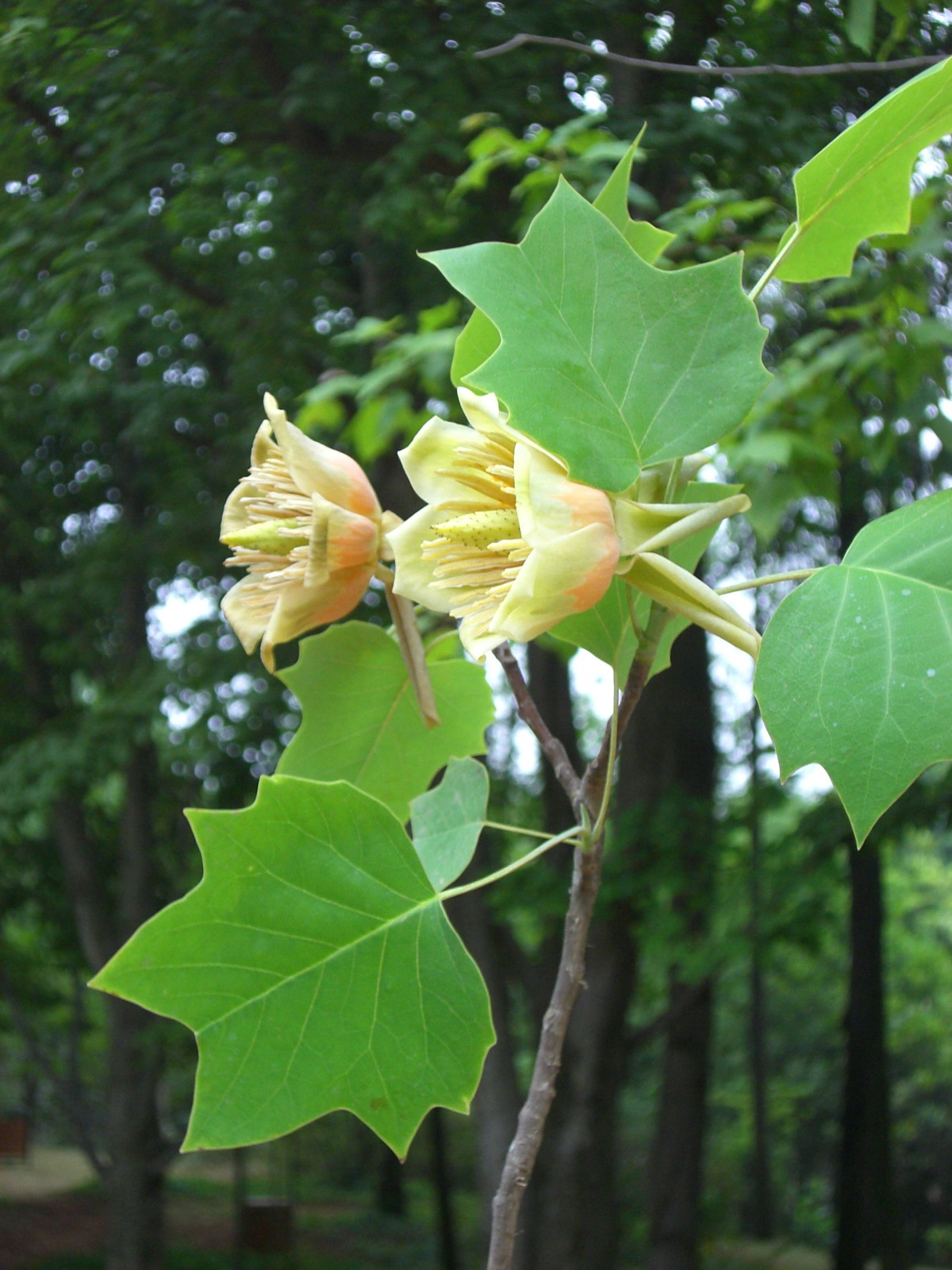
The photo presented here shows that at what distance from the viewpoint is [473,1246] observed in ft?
27.3

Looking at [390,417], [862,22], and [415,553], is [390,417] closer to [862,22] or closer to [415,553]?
[862,22]

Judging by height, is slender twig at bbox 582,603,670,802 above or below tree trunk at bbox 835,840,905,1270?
above

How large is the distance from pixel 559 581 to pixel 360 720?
24cm

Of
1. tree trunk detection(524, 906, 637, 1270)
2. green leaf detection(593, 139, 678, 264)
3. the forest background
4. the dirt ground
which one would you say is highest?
green leaf detection(593, 139, 678, 264)

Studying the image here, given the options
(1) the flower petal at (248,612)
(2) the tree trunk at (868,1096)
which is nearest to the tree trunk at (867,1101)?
(2) the tree trunk at (868,1096)

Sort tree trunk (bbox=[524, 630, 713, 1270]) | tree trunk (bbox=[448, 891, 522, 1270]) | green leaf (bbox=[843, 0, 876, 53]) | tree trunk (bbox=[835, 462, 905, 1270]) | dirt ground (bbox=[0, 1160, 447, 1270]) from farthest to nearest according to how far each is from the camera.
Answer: dirt ground (bbox=[0, 1160, 447, 1270]), tree trunk (bbox=[835, 462, 905, 1270]), tree trunk (bbox=[524, 630, 713, 1270]), tree trunk (bbox=[448, 891, 522, 1270]), green leaf (bbox=[843, 0, 876, 53])

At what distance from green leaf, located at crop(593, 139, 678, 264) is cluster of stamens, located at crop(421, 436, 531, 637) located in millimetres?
135

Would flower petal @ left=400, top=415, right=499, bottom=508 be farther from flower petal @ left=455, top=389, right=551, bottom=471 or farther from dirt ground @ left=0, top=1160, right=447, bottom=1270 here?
dirt ground @ left=0, top=1160, right=447, bottom=1270

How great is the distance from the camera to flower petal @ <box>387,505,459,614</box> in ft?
1.52

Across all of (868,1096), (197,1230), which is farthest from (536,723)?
(197,1230)

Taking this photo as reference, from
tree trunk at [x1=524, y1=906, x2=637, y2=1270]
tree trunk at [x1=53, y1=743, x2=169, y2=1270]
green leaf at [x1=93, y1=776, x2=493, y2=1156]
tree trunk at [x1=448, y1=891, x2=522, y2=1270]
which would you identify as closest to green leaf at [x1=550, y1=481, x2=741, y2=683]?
green leaf at [x1=93, y1=776, x2=493, y2=1156]

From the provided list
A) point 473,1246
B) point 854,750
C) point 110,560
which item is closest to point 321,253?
point 110,560

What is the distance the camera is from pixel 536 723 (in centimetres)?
54

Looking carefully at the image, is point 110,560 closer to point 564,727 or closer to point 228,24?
point 564,727
